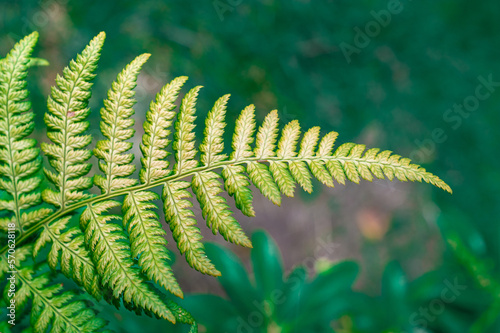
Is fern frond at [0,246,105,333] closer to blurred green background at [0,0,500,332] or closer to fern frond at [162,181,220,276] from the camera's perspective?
fern frond at [162,181,220,276]

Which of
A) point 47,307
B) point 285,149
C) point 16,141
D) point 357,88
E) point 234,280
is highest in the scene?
point 357,88

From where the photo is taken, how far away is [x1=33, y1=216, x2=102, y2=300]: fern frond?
2.56 ft

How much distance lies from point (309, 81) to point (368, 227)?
4.07 feet

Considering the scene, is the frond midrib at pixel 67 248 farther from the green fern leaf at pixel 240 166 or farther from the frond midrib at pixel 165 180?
the green fern leaf at pixel 240 166

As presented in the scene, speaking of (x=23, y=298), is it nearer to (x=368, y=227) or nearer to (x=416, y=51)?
(x=368, y=227)

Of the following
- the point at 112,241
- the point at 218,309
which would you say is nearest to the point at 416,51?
the point at 218,309

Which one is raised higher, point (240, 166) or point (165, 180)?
point (240, 166)

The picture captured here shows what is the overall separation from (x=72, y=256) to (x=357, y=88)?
2529 mm

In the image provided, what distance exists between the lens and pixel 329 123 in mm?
2838

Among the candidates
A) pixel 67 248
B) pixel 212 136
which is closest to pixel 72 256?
pixel 67 248

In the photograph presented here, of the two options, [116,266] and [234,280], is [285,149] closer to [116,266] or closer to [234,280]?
[116,266]

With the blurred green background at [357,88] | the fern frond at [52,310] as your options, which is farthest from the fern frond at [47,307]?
the blurred green background at [357,88]

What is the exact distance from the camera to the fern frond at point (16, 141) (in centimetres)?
78

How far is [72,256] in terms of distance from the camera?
2.60ft
